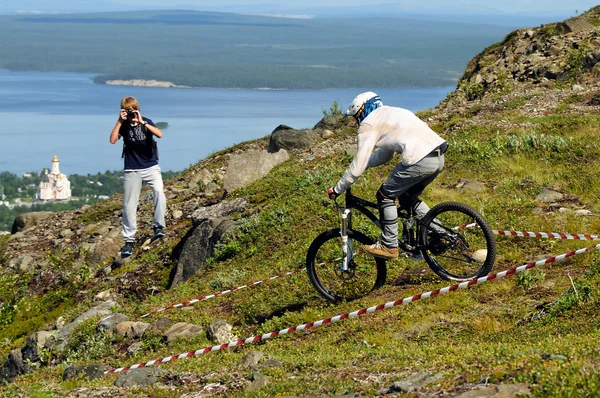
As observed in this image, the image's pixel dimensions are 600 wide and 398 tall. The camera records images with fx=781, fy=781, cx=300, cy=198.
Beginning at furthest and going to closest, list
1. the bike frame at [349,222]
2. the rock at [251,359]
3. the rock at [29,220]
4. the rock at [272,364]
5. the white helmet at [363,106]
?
the rock at [29,220] → the bike frame at [349,222] → the white helmet at [363,106] → the rock at [251,359] → the rock at [272,364]

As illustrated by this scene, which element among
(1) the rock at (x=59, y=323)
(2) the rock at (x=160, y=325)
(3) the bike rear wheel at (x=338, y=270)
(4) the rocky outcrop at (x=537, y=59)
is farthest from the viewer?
(4) the rocky outcrop at (x=537, y=59)

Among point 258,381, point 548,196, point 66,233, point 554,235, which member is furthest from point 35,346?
point 66,233

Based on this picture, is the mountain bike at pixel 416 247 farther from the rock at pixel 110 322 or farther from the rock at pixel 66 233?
the rock at pixel 66 233

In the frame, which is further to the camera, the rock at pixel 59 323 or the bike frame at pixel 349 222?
the rock at pixel 59 323

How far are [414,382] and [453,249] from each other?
415 cm

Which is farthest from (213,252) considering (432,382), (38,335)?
(432,382)

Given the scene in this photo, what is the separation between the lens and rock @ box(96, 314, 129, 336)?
40.6 feet

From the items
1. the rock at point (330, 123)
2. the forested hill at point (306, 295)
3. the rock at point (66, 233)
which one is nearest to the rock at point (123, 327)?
the forested hill at point (306, 295)

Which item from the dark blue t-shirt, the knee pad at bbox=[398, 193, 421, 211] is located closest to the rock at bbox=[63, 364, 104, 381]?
the knee pad at bbox=[398, 193, 421, 211]

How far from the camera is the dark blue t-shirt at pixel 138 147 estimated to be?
649 inches

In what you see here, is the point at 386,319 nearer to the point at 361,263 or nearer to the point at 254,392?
the point at 361,263

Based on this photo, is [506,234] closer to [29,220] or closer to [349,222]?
[349,222]

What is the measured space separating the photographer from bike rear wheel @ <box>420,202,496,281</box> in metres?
7.52

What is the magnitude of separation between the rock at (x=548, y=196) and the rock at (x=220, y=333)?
6005mm
